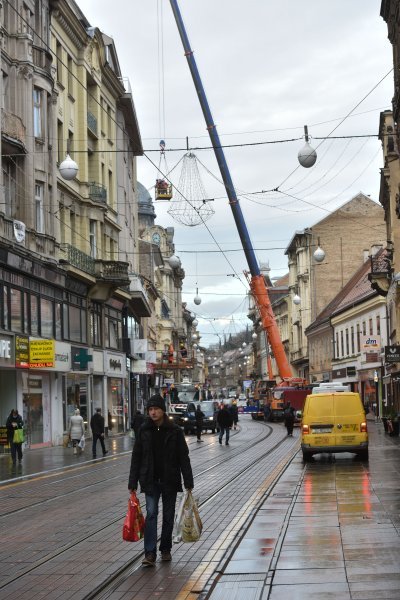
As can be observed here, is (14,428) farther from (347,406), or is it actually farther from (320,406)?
(347,406)

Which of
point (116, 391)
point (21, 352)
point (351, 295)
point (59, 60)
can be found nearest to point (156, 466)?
point (21, 352)

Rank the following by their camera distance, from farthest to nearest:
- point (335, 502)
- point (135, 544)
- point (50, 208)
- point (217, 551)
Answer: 1. point (50, 208)
2. point (335, 502)
3. point (135, 544)
4. point (217, 551)

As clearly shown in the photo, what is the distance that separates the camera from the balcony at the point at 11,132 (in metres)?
35.0

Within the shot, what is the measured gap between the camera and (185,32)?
43.3m

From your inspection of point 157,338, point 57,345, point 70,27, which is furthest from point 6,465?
point 157,338

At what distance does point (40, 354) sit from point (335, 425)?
15178 mm

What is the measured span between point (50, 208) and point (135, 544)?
2907 centimetres

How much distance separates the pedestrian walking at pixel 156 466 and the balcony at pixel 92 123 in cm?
3962

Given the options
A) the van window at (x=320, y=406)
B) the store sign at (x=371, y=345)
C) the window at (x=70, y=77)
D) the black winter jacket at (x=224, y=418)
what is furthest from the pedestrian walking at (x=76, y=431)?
the store sign at (x=371, y=345)

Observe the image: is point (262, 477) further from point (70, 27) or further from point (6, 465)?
point (70, 27)

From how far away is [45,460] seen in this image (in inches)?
1262

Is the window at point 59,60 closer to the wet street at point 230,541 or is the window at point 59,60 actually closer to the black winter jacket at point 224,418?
the black winter jacket at point 224,418

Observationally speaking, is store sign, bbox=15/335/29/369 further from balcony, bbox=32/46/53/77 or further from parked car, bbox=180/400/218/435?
parked car, bbox=180/400/218/435

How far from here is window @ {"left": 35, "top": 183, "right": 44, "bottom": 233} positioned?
39.0 metres
